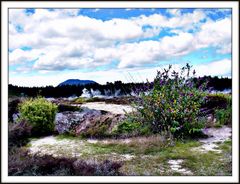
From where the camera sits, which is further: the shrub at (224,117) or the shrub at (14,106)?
the shrub at (14,106)

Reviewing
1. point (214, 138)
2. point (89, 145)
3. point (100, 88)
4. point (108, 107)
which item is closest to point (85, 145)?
point (89, 145)

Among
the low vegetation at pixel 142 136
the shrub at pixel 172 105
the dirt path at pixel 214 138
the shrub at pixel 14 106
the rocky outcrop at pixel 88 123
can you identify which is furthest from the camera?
the shrub at pixel 14 106

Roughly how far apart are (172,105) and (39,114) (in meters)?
4.15

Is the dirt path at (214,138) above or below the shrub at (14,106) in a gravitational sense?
below

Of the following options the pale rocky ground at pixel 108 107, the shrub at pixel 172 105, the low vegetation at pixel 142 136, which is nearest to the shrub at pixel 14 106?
the low vegetation at pixel 142 136

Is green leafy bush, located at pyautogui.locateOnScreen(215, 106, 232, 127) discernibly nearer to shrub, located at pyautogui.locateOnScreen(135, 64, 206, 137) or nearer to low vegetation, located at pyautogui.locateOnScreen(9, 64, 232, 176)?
low vegetation, located at pyautogui.locateOnScreen(9, 64, 232, 176)

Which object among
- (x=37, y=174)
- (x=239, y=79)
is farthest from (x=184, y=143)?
(x=37, y=174)

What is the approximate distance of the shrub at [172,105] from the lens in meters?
9.99

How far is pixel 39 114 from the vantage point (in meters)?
11.8

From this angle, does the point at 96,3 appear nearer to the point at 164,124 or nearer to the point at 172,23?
the point at 172,23

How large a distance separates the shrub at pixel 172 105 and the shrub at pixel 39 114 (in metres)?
2.94

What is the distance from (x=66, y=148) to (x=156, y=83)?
9.77ft

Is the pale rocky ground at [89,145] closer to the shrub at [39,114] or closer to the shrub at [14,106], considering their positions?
the shrub at [39,114]

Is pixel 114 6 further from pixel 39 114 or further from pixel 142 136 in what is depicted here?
pixel 39 114
